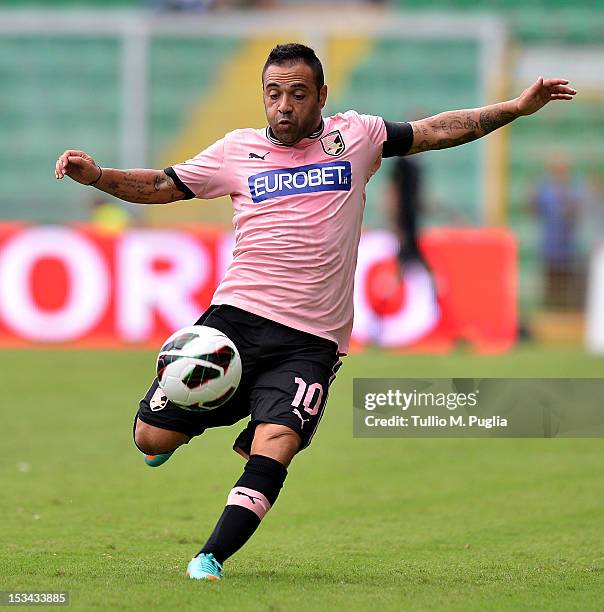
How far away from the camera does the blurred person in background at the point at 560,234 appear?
61.7 feet

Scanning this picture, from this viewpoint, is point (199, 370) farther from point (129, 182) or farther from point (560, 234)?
point (560, 234)

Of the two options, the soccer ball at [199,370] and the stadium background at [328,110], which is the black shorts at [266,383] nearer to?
the soccer ball at [199,370]

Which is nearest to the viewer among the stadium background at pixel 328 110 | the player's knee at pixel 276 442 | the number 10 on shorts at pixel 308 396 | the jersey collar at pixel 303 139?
the player's knee at pixel 276 442

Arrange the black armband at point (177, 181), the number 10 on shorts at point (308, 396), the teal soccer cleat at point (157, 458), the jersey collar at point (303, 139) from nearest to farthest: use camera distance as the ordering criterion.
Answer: the number 10 on shorts at point (308, 396) < the jersey collar at point (303, 139) < the black armband at point (177, 181) < the teal soccer cleat at point (157, 458)

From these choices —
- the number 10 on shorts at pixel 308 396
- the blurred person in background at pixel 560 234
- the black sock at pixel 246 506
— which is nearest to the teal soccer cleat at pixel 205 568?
the black sock at pixel 246 506

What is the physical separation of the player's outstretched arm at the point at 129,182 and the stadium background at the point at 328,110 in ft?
8.44

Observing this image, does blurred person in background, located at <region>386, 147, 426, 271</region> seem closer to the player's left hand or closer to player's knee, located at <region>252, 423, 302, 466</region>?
the player's left hand

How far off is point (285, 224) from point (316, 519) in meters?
2.31

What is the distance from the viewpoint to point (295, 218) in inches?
251

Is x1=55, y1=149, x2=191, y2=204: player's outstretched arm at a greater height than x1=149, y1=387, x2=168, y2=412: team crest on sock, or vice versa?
x1=55, y1=149, x2=191, y2=204: player's outstretched arm

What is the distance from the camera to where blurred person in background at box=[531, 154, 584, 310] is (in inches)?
741

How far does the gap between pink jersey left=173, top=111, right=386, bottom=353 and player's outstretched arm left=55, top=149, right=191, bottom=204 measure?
9cm

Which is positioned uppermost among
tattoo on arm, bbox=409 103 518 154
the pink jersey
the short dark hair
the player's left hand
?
the short dark hair

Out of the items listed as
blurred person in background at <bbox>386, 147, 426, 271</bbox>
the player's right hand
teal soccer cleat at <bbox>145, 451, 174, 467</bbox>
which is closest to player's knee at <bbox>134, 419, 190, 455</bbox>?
teal soccer cleat at <bbox>145, 451, 174, 467</bbox>
